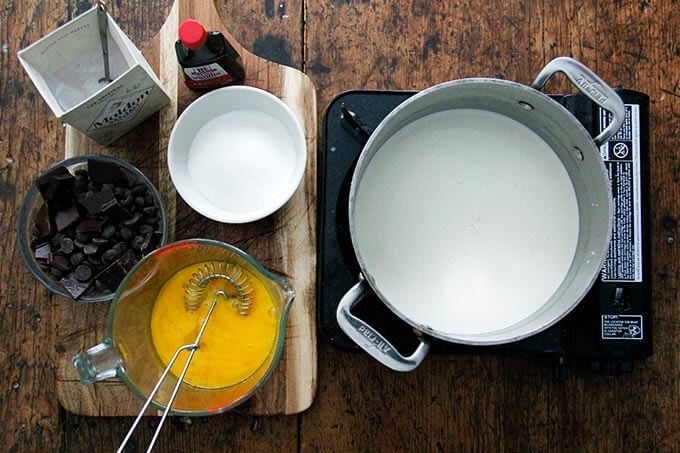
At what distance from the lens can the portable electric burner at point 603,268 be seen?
69 centimetres

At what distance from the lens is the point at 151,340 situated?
704 millimetres

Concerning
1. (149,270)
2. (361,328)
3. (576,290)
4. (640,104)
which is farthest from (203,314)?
(640,104)

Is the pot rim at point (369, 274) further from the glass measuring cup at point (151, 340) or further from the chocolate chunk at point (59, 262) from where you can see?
the chocolate chunk at point (59, 262)

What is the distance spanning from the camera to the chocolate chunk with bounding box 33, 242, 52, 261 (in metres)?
0.70

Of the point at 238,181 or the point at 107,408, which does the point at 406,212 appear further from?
the point at 107,408

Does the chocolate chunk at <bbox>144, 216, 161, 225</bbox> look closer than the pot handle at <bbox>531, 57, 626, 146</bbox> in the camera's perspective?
No

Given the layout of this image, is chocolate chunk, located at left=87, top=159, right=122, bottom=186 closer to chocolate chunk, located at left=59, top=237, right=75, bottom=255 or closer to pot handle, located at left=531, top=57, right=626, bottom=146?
chocolate chunk, located at left=59, top=237, right=75, bottom=255

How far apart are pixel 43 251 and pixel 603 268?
0.62 meters

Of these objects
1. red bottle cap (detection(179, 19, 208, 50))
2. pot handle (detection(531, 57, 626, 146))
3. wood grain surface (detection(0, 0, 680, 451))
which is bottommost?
wood grain surface (detection(0, 0, 680, 451))

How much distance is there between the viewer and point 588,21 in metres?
0.78

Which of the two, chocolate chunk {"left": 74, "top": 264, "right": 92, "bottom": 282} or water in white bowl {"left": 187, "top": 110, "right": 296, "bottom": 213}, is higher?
water in white bowl {"left": 187, "top": 110, "right": 296, "bottom": 213}

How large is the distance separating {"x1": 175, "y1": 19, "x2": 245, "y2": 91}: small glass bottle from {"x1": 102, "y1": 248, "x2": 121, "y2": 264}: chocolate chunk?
0.21 meters

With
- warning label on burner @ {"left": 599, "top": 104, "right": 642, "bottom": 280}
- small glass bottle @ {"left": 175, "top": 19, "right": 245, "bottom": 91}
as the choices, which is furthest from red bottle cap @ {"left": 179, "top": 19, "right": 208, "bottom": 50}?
warning label on burner @ {"left": 599, "top": 104, "right": 642, "bottom": 280}

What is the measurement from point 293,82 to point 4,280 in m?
0.44
